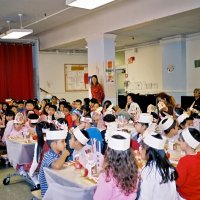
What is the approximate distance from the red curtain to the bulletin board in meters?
1.47

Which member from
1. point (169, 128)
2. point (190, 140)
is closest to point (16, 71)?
point (169, 128)

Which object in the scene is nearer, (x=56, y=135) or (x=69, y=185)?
(x=69, y=185)

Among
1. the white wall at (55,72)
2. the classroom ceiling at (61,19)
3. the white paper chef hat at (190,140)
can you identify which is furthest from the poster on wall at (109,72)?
the white paper chef hat at (190,140)

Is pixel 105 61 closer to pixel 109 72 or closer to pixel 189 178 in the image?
pixel 109 72

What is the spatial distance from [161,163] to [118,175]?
0.35m

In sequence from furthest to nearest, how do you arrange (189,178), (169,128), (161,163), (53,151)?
(169,128), (53,151), (189,178), (161,163)

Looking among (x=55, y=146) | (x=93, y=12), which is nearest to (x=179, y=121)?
(x=55, y=146)

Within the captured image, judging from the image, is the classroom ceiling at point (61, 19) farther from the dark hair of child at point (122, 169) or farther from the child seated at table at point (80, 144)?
the dark hair of child at point (122, 169)

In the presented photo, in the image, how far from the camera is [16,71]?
1001 centimetres

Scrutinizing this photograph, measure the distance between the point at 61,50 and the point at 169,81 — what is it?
406 cm

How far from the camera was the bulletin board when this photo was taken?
37.0ft

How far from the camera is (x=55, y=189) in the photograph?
2.29 meters

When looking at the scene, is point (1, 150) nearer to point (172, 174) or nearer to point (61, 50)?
point (172, 174)

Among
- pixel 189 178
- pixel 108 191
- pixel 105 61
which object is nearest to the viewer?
pixel 108 191
